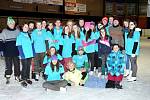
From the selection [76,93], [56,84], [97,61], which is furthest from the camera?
[97,61]

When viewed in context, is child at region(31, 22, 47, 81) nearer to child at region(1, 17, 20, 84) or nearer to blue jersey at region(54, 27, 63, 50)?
blue jersey at region(54, 27, 63, 50)

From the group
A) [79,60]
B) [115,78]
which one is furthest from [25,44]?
[115,78]

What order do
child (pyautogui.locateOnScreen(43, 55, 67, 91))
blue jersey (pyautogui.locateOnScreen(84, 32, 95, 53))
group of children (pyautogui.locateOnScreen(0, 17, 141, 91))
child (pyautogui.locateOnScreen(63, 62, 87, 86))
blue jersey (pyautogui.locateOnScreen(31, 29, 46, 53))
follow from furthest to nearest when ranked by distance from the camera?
blue jersey (pyautogui.locateOnScreen(84, 32, 95, 53)), blue jersey (pyautogui.locateOnScreen(31, 29, 46, 53)), child (pyautogui.locateOnScreen(63, 62, 87, 86)), group of children (pyautogui.locateOnScreen(0, 17, 141, 91)), child (pyautogui.locateOnScreen(43, 55, 67, 91))

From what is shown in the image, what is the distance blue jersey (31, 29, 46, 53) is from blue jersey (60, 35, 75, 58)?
51cm

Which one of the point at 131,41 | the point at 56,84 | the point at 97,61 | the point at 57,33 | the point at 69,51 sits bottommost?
the point at 56,84

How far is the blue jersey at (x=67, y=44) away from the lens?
25.2 feet

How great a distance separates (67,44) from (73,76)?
1.05 metres

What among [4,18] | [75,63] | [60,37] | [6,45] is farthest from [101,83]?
[4,18]

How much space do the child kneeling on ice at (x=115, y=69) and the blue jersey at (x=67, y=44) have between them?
1.22 meters

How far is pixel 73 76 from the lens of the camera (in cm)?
687

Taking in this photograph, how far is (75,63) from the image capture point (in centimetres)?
760

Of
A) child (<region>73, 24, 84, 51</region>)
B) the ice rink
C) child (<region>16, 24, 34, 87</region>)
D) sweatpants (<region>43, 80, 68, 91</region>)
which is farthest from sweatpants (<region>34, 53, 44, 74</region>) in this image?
sweatpants (<region>43, 80, 68, 91</region>)

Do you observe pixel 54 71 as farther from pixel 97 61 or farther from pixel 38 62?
pixel 97 61

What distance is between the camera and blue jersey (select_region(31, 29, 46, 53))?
726 cm
